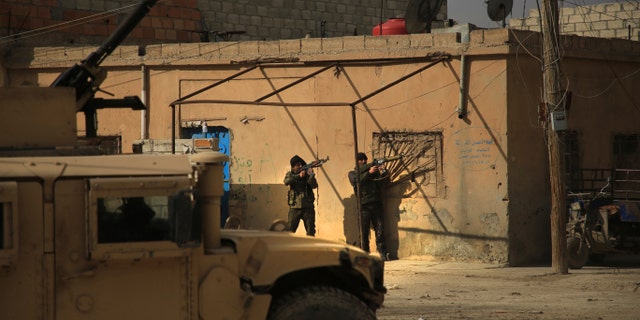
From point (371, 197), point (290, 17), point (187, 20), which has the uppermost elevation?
point (290, 17)

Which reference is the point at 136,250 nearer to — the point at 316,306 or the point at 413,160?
the point at 316,306

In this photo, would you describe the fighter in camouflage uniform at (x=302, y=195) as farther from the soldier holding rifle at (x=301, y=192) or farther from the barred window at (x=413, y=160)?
the barred window at (x=413, y=160)

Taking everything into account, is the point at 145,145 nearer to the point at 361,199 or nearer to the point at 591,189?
the point at 361,199

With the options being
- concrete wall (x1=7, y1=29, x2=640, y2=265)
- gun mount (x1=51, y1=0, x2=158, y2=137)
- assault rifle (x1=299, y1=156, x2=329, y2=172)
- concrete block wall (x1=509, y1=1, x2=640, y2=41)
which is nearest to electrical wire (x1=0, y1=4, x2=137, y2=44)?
concrete wall (x1=7, y1=29, x2=640, y2=265)

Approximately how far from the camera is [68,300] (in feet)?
22.9

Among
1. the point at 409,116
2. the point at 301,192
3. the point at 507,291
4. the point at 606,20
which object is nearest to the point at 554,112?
the point at 507,291

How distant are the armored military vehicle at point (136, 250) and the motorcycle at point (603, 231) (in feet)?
29.2

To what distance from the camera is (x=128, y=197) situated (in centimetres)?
699

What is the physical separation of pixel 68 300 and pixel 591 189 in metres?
11.6

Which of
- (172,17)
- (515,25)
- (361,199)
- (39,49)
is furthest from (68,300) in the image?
(515,25)

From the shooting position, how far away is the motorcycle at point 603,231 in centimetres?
1568

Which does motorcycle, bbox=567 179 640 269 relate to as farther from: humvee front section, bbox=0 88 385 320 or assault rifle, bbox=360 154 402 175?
humvee front section, bbox=0 88 385 320

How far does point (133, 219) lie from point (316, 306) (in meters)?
1.40

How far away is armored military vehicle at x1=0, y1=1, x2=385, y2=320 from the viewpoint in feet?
22.6
